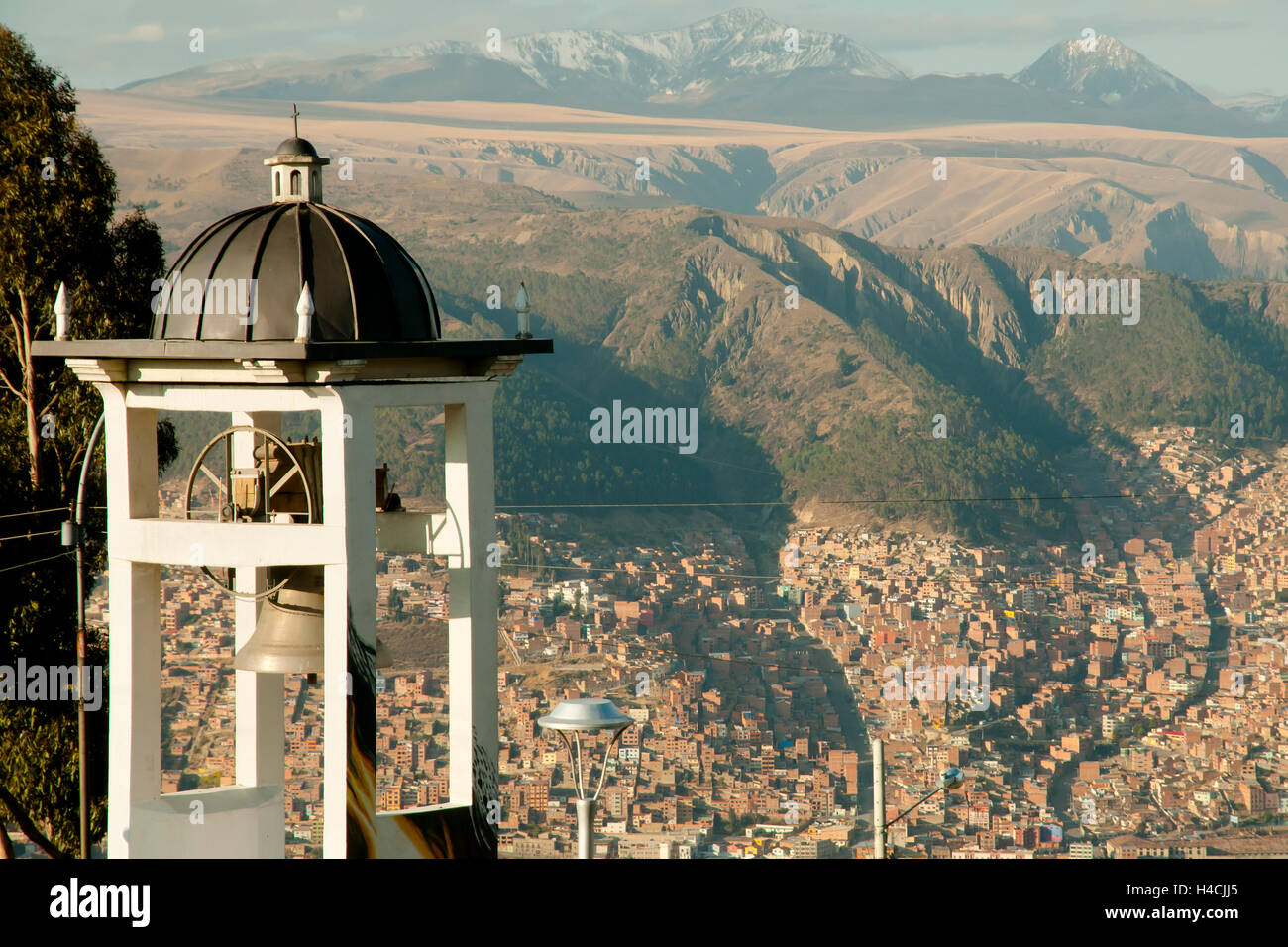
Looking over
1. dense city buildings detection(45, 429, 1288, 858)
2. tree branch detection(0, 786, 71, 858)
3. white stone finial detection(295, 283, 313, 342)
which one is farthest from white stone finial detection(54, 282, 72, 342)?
dense city buildings detection(45, 429, 1288, 858)

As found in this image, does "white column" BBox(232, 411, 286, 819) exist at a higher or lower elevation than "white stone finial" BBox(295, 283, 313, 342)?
lower

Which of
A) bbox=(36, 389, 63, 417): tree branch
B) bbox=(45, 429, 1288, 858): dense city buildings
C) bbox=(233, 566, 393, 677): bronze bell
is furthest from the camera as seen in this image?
bbox=(45, 429, 1288, 858): dense city buildings

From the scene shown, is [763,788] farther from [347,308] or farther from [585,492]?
[347,308]

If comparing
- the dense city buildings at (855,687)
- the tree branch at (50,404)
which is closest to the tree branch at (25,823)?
the tree branch at (50,404)

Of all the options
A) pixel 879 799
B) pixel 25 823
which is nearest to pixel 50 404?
pixel 25 823

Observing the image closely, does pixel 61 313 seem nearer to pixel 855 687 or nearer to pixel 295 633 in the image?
pixel 295 633

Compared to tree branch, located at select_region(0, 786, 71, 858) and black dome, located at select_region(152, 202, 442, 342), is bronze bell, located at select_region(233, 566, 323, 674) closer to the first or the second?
black dome, located at select_region(152, 202, 442, 342)
